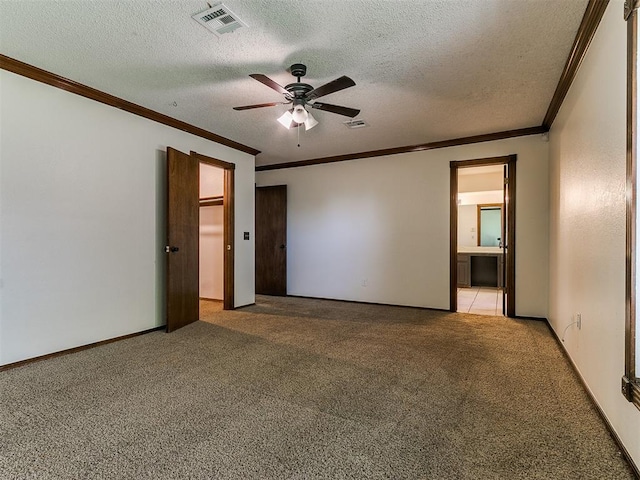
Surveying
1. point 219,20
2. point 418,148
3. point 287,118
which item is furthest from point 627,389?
point 418,148

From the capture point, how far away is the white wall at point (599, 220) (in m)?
1.80

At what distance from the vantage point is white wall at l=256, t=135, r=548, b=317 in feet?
15.1

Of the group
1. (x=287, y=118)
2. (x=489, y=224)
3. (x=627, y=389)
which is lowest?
(x=627, y=389)

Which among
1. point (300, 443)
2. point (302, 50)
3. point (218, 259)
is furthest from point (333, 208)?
point (300, 443)

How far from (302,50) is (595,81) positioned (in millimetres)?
2067

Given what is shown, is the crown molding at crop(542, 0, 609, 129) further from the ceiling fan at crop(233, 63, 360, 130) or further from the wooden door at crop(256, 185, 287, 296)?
the wooden door at crop(256, 185, 287, 296)

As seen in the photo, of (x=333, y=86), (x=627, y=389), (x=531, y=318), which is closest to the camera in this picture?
(x=627, y=389)

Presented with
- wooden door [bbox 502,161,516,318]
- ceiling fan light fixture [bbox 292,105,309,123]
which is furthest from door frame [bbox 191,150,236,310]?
wooden door [bbox 502,161,516,318]

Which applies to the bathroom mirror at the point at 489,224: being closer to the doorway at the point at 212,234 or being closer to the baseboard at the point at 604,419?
the baseboard at the point at 604,419

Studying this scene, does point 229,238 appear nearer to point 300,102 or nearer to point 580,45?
point 300,102

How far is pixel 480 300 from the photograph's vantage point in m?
6.21

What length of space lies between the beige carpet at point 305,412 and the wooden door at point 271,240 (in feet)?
10.0

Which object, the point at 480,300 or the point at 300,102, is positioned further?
the point at 480,300

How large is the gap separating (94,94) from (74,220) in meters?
1.29
